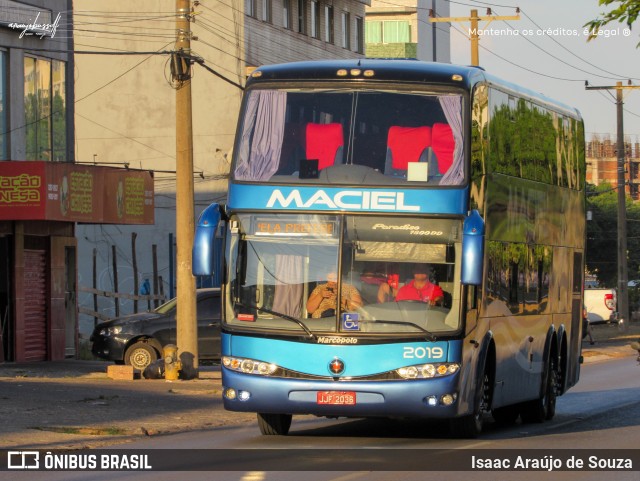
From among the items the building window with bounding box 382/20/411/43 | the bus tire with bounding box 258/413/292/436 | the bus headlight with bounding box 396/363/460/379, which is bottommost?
the bus tire with bounding box 258/413/292/436

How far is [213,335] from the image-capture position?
96.2 ft

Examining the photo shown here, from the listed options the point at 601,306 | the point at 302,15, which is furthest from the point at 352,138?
the point at 601,306

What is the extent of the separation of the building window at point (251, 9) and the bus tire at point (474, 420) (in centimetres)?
3494

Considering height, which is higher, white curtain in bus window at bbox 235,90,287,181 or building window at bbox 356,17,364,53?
building window at bbox 356,17,364,53

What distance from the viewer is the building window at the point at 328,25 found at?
55.4m

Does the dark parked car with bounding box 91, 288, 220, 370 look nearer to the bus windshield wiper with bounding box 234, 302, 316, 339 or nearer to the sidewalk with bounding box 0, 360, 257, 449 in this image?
the sidewalk with bounding box 0, 360, 257, 449

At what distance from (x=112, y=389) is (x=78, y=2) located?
3124 cm

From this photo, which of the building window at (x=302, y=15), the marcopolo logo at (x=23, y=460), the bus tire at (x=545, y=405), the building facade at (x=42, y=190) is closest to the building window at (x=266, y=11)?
the building window at (x=302, y=15)

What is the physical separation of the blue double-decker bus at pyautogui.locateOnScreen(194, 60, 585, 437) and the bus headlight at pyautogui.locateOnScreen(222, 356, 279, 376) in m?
0.02

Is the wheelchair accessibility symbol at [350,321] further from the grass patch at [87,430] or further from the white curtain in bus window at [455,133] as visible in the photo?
the grass patch at [87,430]

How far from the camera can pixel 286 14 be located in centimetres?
5262

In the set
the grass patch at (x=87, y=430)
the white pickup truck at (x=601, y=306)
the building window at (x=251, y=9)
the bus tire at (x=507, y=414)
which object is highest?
the building window at (x=251, y=9)

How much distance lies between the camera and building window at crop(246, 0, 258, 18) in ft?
163

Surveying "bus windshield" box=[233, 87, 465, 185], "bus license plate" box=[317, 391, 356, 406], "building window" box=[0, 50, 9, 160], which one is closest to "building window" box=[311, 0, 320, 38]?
"building window" box=[0, 50, 9, 160]
